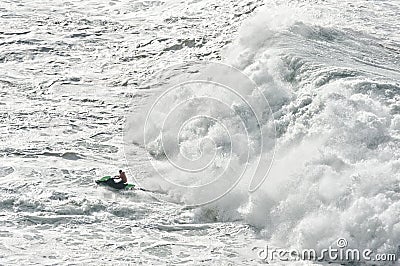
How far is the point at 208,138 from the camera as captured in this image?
18.0 metres

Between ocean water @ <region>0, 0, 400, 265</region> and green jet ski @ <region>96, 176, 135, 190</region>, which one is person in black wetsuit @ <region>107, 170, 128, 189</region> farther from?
ocean water @ <region>0, 0, 400, 265</region>

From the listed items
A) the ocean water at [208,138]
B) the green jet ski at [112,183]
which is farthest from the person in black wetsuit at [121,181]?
the ocean water at [208,138]

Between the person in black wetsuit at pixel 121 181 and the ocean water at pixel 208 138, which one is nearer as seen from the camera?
the ocean water at pixel 208 138

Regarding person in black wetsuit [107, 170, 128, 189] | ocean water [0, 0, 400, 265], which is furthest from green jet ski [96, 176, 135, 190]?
ocean water [0, 0, 400, 265]

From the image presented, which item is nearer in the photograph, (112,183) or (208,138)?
(112,183)

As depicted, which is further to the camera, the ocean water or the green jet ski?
the green jet ski

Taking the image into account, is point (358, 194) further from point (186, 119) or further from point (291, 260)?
point (186, 119)

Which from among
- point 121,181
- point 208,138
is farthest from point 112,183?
point 208,138

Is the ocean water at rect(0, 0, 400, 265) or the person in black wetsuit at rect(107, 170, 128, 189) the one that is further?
the person in black wetsuit at rect(107, 170, 128, 189)

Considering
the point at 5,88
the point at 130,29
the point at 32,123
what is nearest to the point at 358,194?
the point at 32,123

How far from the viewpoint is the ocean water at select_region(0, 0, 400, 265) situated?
46.5 ft

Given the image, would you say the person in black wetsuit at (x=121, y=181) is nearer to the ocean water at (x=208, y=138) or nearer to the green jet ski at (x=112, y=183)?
the green jet ski at (x=112, y=183)

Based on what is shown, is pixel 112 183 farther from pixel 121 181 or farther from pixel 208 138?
pixel 208 138

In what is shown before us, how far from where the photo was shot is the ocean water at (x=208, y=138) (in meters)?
14.2
